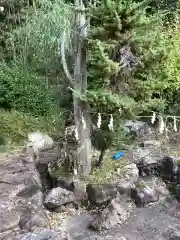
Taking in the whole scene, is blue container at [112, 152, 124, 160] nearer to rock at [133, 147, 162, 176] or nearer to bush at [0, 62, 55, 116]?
rock at [133, 147, 162, 176]

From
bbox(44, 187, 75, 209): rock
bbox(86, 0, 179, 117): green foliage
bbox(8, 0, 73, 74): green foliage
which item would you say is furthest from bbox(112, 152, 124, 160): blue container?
bbox(8, 0, 73, 74): green foliage

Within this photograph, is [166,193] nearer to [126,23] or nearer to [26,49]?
[126,23]

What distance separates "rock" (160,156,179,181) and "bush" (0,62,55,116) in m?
3.66

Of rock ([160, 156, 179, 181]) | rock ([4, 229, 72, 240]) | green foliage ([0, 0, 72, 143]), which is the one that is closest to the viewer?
rock ([4, 229, 72, 240])

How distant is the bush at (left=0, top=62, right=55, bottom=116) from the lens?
1050cm

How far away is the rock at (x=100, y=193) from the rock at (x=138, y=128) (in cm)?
318

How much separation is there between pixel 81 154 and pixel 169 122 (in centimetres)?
464

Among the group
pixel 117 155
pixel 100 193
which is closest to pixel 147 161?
pixel 117 155

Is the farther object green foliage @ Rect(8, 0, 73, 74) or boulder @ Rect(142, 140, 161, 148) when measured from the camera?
boulder @ Rect(142, 140, 161, 148)

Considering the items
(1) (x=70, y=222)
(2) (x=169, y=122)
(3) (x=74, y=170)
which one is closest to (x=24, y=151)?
(3) (x=74, y=170)

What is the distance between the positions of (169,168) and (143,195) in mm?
1337

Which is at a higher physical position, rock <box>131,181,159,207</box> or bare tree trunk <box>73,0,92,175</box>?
bare tree trunk <box>73,0,92,175</box>

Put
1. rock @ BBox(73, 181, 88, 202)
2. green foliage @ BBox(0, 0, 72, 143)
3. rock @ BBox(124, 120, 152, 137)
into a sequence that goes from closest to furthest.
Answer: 1. rock @ BBox(73, 181, 88, 202)
2. green foliage @ BBox(0, 0, 72, 143)
3. rock @ BBox(124, 120, 152, 137)

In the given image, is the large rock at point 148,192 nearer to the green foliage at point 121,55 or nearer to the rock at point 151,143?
the green foliage at point 121,55
